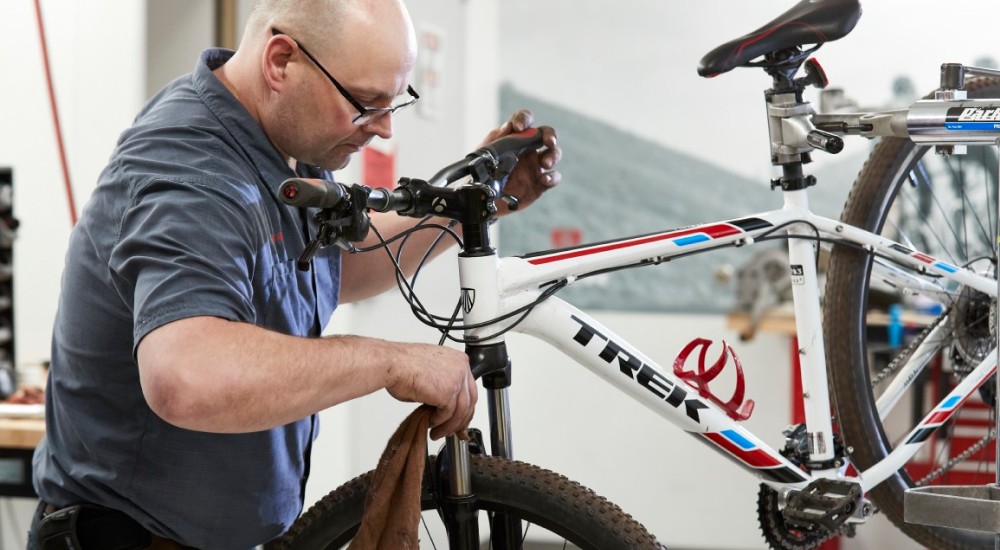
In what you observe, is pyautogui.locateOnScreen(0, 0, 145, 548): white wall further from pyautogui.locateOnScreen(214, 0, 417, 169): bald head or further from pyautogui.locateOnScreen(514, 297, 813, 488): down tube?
pyautogui.locateOnScreen(514, 297, 813, 488): down tube

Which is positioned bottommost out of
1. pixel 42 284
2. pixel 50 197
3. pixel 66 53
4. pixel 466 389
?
pixel 466 389

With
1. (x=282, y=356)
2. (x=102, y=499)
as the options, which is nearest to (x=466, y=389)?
(x=282, y=356)

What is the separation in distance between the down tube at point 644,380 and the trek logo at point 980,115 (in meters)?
0.46

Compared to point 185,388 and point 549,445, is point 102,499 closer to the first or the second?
point 185,388

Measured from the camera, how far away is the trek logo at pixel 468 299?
1.19 meters

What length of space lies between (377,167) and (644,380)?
160 cm

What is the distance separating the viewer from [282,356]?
3.25 ft

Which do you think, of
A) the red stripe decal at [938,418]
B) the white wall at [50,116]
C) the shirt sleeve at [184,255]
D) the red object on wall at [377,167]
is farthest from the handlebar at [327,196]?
the red object on wall at [377,167]

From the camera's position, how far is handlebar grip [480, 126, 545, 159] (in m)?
1.34

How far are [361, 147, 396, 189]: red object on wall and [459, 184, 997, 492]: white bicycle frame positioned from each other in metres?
1.42

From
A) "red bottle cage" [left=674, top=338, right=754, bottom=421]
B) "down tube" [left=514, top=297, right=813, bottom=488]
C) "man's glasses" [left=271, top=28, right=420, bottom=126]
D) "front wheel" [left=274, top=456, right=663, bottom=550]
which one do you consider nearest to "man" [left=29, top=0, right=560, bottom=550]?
"man's glasses" [left=271, top=28, right=420, bottom=126]

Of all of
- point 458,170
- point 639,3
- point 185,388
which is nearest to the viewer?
point 185,388

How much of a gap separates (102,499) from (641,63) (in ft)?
9.69

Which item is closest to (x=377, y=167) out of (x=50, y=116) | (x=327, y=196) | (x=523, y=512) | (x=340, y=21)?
(x=50, y=116)
